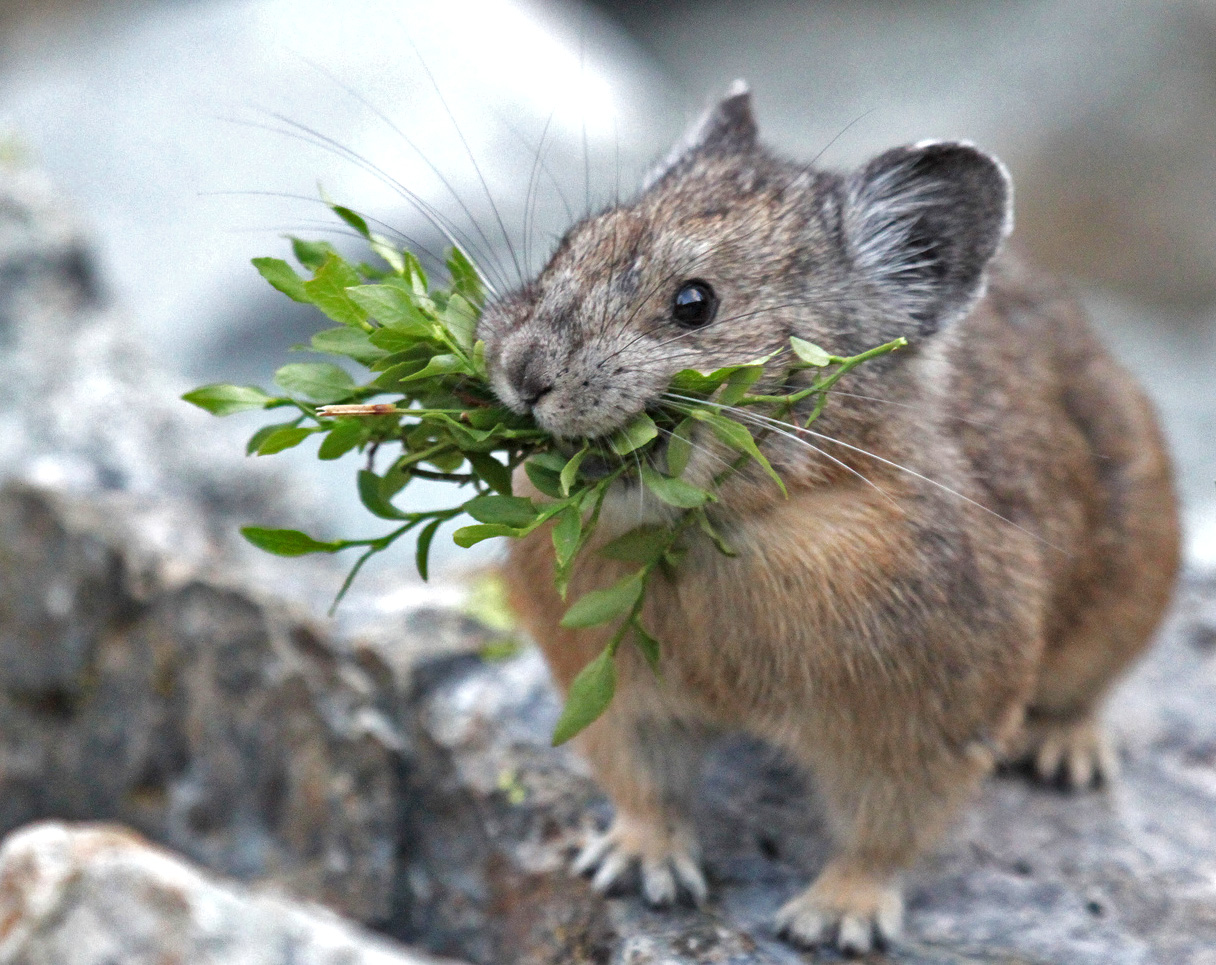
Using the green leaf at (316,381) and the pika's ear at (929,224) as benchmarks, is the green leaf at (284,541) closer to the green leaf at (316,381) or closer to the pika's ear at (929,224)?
the green leaf at (316,381)

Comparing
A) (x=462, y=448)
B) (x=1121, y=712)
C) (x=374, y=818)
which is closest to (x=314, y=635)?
(x=374, y=818)

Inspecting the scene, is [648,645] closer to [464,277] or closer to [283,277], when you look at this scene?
[464,277]

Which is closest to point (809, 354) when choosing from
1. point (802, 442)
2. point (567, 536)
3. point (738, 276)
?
point (802, 442)

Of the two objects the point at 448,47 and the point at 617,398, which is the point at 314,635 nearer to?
the point at 617,398

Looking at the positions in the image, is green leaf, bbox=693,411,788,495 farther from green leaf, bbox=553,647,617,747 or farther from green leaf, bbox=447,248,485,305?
green leaf, bbox=447,248,485,305

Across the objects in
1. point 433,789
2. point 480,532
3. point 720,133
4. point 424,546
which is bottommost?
point 433,789

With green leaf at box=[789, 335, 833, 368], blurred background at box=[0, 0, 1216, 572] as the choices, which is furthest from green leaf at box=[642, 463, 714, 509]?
blurred background at box=[0, 0, 1216, 572]
